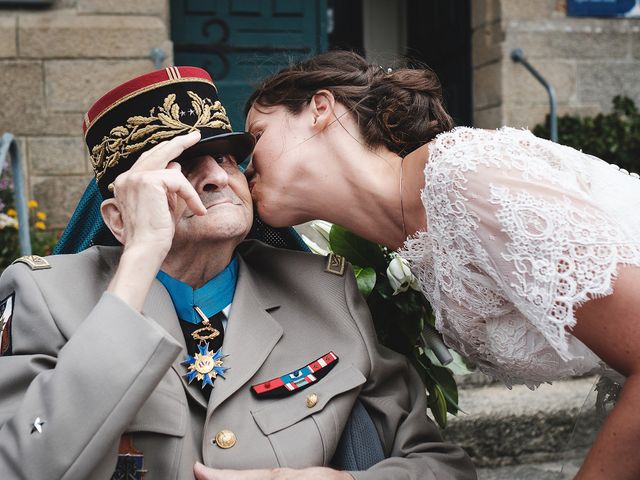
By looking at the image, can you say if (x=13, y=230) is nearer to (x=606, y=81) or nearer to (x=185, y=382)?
(x=185, y=382)

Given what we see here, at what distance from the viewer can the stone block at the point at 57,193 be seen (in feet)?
19.1

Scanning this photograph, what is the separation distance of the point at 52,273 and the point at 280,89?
0.93 m

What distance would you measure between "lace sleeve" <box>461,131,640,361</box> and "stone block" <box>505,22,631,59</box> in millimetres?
4560


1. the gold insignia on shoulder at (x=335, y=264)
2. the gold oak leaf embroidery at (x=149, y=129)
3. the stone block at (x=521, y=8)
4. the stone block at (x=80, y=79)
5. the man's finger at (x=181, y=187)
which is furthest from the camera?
the stone block at (x=521, y=8)

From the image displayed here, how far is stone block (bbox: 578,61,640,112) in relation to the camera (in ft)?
21.6

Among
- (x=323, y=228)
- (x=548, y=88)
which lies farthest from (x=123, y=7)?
(x=323, y=228)

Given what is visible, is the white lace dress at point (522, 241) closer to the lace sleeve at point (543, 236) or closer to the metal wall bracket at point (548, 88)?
the lace sleeve at point (543, 236)

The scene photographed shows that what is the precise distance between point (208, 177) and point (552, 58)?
475 centimetres

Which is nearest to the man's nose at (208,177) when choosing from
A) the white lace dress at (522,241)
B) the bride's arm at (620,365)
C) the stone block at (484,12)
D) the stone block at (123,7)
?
the white lace dress at (522,241)

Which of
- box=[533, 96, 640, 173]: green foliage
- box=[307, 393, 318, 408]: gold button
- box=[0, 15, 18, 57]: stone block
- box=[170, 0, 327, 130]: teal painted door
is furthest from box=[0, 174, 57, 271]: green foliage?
box=[533, 96, 640, 173]: green foliage

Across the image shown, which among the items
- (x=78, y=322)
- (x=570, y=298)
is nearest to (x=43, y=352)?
(x=78, y=322)

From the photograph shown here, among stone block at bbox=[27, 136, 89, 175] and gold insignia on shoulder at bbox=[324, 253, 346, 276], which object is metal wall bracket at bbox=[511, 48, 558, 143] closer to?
stone block at bbox=[27, 136, 89, 175]

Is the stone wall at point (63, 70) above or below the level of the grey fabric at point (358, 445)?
above

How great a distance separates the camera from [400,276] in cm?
272
